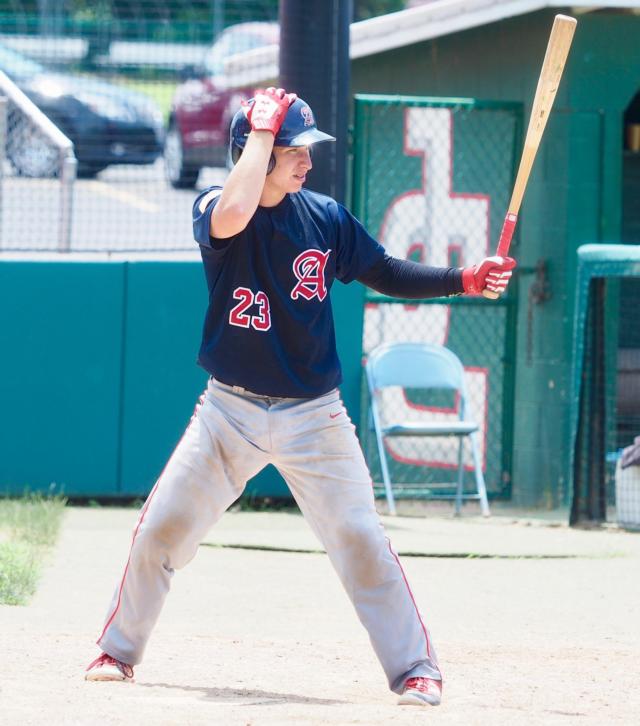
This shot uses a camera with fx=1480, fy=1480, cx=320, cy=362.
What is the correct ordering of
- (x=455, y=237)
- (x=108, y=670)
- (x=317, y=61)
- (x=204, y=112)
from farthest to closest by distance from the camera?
(x=204, y=112)
(x=455, y=237)
(x=317, y=61)
(x=108, y=670)

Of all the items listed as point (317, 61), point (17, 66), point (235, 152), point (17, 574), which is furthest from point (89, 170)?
point (235, 152)

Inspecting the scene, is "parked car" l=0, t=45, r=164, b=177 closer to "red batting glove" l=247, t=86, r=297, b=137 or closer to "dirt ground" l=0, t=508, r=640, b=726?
"dirt ground" l=0, t=508, r=640, b=726

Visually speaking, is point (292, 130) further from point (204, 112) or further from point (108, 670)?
point (204, 112)

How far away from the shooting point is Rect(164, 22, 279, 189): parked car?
15.3 m

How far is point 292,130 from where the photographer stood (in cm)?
446

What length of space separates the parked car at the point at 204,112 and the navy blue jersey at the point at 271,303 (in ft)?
33.1

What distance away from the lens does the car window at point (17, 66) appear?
15.8m

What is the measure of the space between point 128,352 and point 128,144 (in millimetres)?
7610

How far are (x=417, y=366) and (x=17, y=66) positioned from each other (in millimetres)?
8776

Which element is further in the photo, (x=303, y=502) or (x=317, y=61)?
(x=317, y=61)

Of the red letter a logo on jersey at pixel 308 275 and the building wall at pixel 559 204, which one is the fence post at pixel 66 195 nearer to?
the building wall at pixel 559 204

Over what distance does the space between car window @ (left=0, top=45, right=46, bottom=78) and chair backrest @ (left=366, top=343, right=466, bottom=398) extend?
833 centimetres

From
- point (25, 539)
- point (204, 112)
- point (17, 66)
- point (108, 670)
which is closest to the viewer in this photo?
point (108, 670)

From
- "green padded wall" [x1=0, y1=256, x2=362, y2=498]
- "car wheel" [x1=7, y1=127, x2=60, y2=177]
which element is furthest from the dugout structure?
"car wheel" [x1=7, y1=127, x2=60, y2=177]
